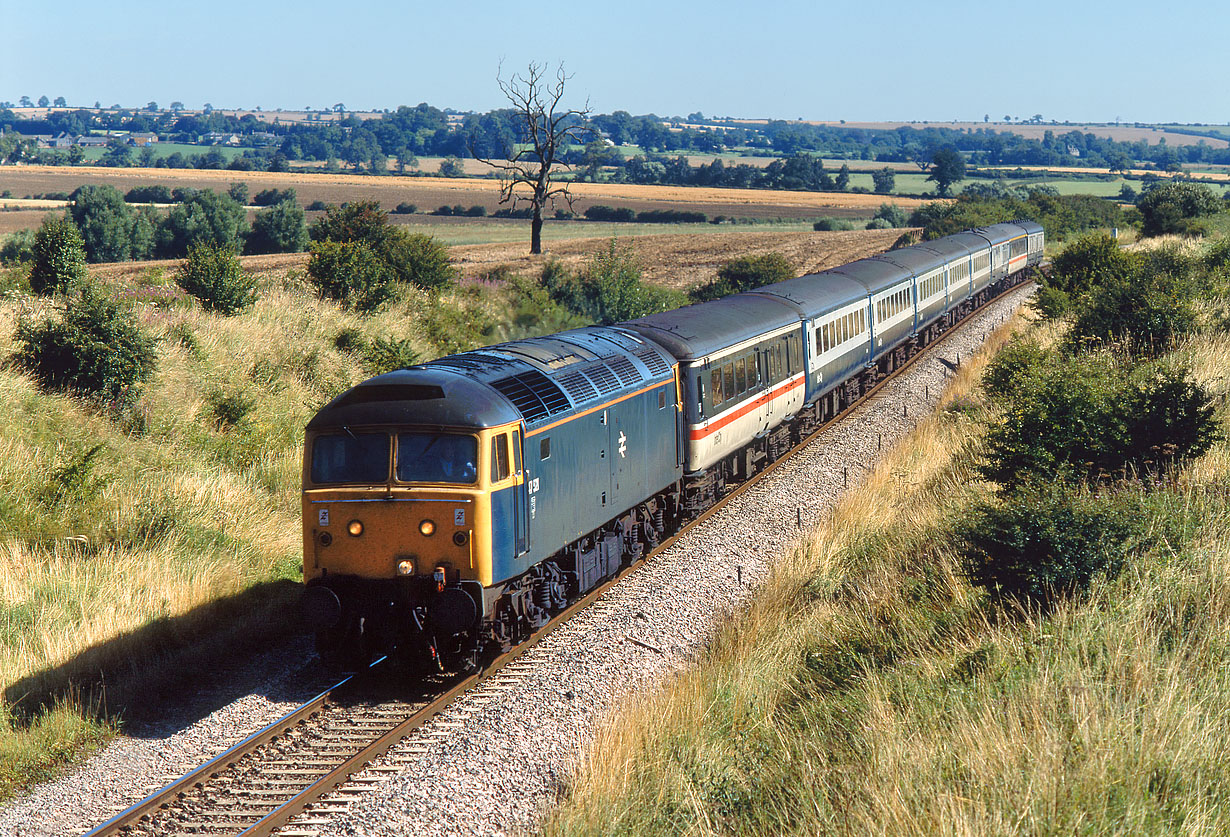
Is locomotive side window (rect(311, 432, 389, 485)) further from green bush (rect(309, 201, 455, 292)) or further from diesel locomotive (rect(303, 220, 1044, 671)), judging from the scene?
green bush (rect(309, 201, 455, 292))

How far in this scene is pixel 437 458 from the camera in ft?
36.4

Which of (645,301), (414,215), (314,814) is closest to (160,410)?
(314,814)

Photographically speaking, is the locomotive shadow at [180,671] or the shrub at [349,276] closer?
the locomotive shadow at [180,671]

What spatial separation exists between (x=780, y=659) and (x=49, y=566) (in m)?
9.13

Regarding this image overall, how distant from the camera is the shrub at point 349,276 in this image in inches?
1289

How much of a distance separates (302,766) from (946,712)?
217 inches

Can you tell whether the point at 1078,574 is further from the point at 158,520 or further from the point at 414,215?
the point at 414,215

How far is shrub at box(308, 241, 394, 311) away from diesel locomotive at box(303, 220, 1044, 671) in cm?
1660

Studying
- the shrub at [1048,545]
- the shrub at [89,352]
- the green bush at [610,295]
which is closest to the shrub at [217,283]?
the shrub at [89,352]

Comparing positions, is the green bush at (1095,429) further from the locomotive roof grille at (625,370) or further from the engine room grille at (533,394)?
the engine room grille at (533,394)

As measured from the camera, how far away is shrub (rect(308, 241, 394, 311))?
32.8m

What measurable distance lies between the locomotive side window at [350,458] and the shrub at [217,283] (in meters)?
18.7

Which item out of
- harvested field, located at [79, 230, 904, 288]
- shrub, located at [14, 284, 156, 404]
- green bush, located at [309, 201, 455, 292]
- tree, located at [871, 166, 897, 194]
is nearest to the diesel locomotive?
shrub, located at [14, 284, 156, 404]

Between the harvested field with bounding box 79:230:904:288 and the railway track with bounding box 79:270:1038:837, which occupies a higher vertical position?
the harvested field with bounding box 79:230:904:288
